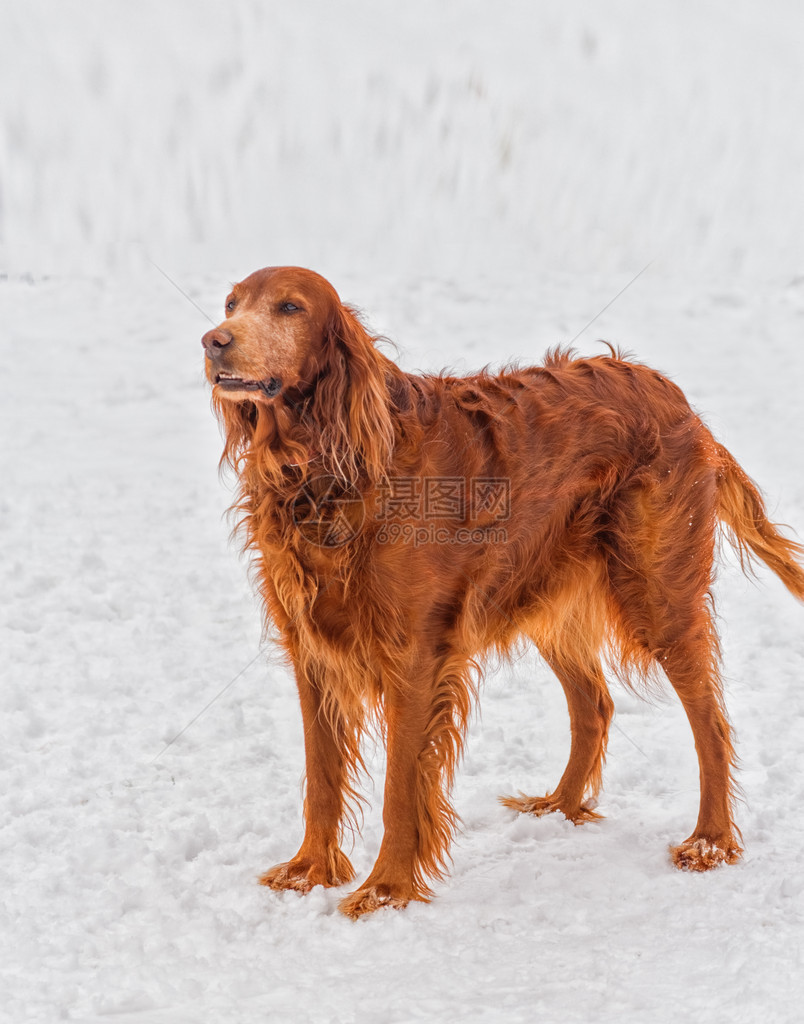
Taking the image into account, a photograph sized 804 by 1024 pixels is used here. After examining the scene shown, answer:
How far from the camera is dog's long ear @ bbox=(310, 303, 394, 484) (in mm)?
2686

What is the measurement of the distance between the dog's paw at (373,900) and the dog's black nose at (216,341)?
1607 millimetres

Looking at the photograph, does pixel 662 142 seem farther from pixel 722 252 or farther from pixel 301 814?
pixel 301 814

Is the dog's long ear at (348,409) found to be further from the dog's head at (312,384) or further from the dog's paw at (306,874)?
the dog's paw at (306,874)

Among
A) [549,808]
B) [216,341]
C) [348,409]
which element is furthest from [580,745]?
[216,341]

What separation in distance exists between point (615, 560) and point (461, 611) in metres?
0.63

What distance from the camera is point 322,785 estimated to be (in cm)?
301

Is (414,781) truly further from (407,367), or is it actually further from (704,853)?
(407,367)

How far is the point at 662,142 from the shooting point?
985 centimetres

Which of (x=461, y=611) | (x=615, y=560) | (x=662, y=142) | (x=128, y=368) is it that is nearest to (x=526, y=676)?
(x=615, y=560)

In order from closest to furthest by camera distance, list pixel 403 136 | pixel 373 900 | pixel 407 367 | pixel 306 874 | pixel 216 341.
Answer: pixel 216 341, pixel 373 900, pixel 306 874, pixel 407 367, pixel 403 136

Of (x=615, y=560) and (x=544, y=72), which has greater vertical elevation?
(x=544, y=72)

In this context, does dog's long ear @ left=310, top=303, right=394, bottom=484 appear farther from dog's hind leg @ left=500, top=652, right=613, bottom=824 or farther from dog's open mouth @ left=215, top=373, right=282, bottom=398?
dog's hind leg @ left=500, top=652, right=613, bottom=824

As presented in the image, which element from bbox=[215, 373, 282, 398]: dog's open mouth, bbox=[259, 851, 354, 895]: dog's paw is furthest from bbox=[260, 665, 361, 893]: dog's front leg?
bbox=[215, 373, 282, 398]: dog's open mouth

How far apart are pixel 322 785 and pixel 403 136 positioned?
8.21 meters
